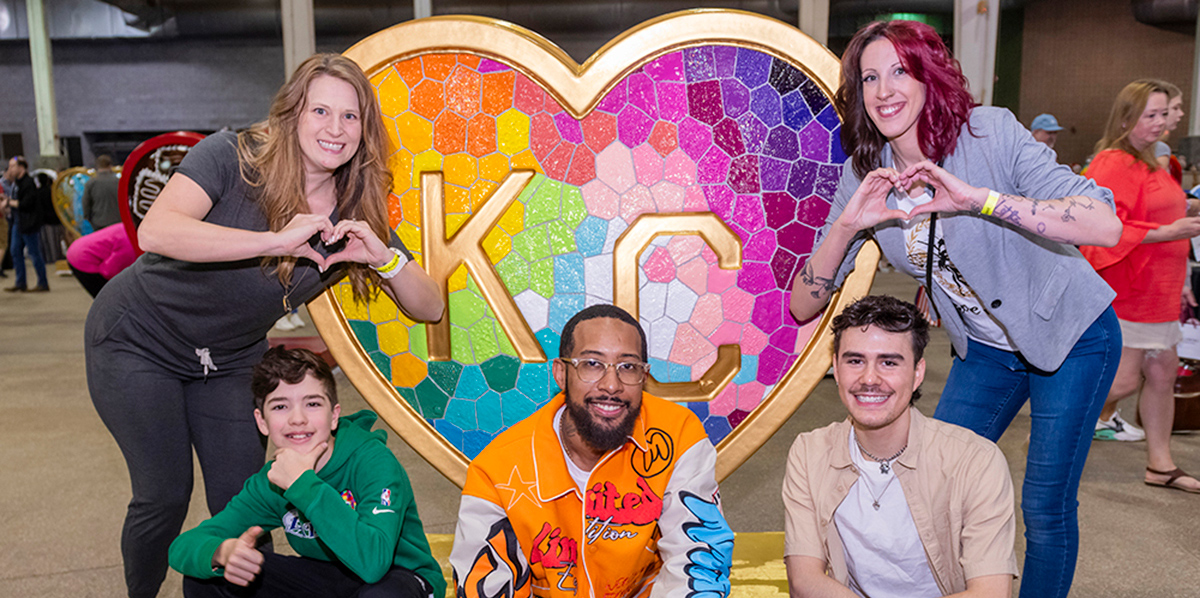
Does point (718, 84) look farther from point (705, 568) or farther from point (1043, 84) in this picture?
point (1043, 84)

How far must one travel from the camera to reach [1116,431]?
4230 millimetres

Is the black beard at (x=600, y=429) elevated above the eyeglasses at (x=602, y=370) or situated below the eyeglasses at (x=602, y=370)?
below

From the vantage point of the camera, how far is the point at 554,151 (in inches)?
83.9

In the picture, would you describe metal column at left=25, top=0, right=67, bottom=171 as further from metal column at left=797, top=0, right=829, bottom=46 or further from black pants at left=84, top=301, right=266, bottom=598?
metal column at left=797, top=0, right=829, bottom=46

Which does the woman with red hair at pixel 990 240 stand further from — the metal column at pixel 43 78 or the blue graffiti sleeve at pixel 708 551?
the metal column at pixel 43 78

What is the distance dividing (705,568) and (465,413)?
812 millimetres

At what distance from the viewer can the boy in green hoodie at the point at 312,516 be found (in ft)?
5.94

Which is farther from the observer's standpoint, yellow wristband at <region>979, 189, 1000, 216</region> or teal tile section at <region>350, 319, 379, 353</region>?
teal tile section at <region>350, 319, 379, 353</region>

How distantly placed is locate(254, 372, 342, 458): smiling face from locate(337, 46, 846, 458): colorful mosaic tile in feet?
0.92

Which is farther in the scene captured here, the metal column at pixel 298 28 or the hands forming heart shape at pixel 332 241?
the metal column at pixel 298 28

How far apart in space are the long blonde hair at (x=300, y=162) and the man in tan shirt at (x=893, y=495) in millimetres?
1143

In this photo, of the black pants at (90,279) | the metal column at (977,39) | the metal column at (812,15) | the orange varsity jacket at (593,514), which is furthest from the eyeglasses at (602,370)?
the black pants at (90,279)

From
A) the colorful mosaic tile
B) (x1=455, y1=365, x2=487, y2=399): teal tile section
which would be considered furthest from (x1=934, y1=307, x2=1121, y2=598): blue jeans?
(x1=455, y1=365, x2=487, y2=399): teal tile section

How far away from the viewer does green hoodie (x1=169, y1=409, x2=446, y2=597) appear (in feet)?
5.90
